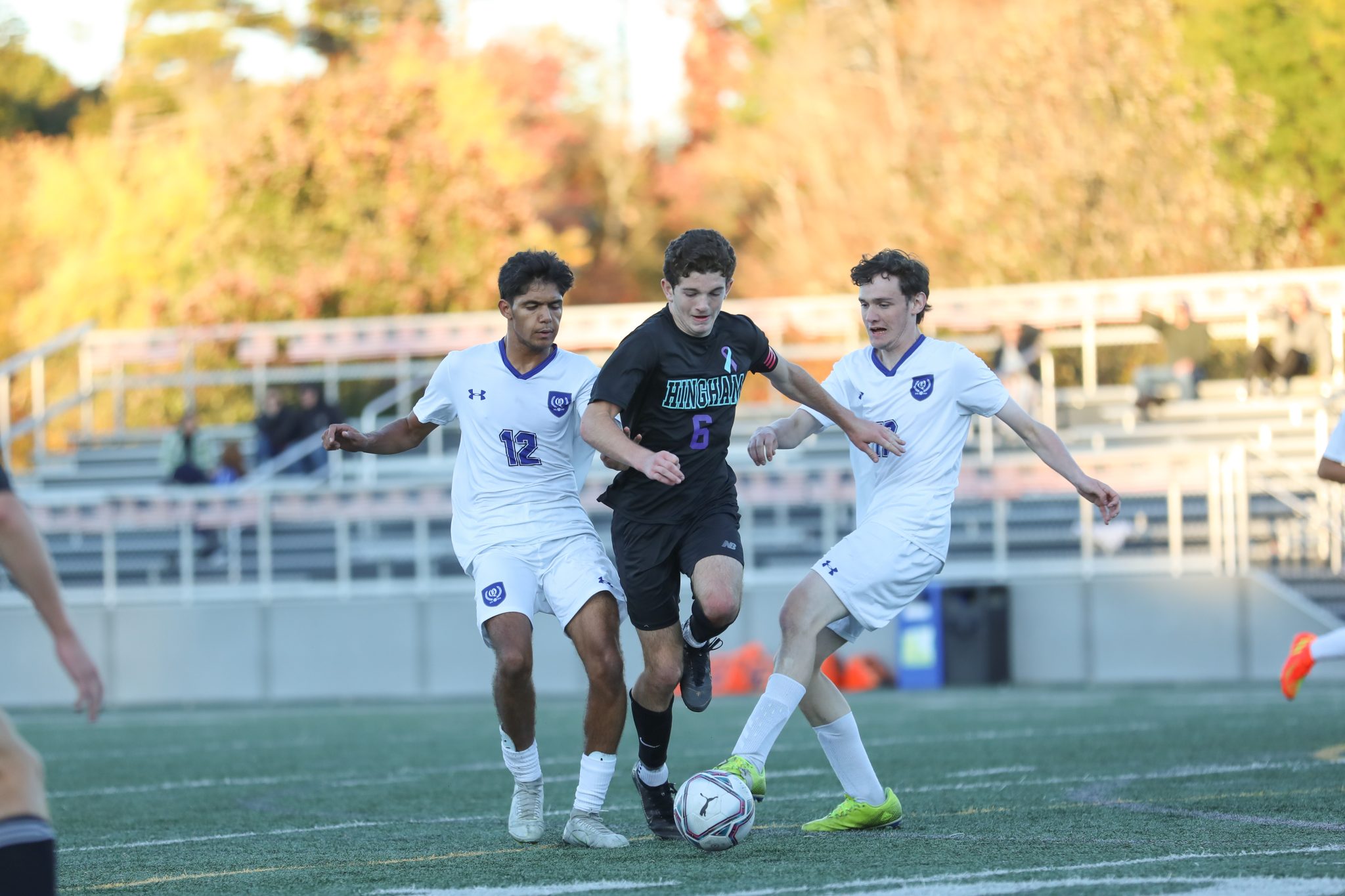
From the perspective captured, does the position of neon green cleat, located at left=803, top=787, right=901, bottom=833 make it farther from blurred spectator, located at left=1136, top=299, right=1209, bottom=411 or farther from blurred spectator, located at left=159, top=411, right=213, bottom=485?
blurred spectator, located at left=159, top=411, right=213, bottom=485

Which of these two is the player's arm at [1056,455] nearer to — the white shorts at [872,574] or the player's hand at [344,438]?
the white shorts at [872,574]

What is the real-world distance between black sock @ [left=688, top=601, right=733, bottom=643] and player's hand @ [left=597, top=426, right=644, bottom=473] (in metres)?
0.53

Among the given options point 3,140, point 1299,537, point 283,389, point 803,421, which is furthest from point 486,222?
point 803,421

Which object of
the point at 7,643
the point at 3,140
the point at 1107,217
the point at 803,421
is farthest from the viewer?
the point at 3,140

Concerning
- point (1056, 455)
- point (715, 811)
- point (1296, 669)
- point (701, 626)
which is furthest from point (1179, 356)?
point (715, 811)

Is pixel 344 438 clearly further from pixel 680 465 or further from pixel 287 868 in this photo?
pixel 287 868

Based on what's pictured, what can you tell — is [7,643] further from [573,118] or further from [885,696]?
[573,118]

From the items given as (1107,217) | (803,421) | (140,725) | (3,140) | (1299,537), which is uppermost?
(3,140)

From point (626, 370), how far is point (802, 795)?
251 cm

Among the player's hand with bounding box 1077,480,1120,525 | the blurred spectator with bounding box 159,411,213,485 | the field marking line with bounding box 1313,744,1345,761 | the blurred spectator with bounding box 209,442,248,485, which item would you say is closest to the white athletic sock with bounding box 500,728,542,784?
the player's hand with bounding box 1077,480,1120,525

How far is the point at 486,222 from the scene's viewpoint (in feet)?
112

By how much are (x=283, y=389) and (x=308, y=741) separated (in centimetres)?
1753

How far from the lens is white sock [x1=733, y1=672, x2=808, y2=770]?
618cm

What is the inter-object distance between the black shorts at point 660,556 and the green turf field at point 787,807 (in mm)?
804
